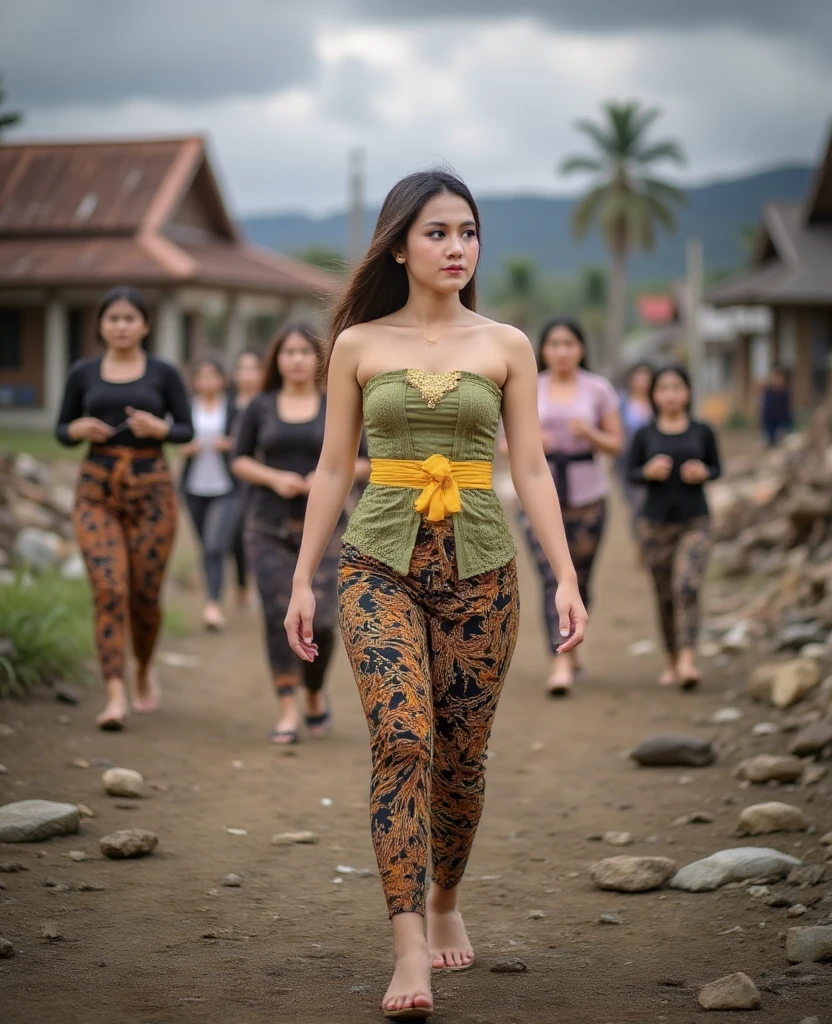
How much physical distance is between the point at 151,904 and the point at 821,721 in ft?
13.0

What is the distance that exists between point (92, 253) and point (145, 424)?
25.4 metres

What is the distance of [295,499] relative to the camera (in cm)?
826

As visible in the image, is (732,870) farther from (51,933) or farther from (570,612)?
(51,933)

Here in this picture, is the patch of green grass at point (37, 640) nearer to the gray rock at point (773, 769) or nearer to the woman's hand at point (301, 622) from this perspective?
the gray rock at point (773, 769)

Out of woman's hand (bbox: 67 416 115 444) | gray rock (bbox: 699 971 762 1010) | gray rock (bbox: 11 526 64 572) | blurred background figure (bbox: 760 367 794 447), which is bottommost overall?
gray rock (bbox: 699 971 762 1010)

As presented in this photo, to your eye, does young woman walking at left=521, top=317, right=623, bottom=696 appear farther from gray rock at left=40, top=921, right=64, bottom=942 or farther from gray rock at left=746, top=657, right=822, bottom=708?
gray rock at left=40, top=921, right=64, bottom=942

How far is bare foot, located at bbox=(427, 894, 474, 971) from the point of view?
4.61 m

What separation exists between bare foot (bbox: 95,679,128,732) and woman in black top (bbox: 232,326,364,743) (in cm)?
83

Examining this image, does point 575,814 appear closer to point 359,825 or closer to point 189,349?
point 359,825

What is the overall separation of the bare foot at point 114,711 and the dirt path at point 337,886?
0.09m

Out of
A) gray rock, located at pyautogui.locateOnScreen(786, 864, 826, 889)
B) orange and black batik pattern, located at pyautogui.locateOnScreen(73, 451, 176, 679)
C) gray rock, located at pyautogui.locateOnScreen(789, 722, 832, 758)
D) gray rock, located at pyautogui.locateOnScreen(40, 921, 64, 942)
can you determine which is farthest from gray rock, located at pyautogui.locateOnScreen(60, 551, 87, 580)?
gray rock, located at pyautogui.locateOnScreen(786, 864, 826, 889)

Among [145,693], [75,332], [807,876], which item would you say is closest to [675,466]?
[145,693]

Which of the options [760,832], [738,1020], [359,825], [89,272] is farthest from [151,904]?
[89,272]

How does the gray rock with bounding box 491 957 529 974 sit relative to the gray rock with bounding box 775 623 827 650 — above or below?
below
